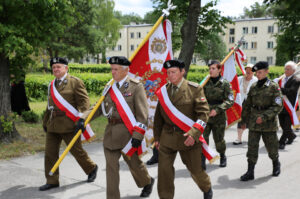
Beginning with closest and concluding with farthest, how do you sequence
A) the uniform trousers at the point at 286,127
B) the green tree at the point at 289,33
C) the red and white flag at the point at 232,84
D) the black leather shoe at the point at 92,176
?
1. the black leather shoe at the point at 92,176
2. the red and white flag at the point at 232,84
3. the uniform trousers at the point at 286,127
4. the green tree at the point at 289,33

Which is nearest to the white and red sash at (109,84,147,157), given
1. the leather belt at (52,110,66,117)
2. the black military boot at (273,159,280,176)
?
the leather belt at (52,110,66,117)

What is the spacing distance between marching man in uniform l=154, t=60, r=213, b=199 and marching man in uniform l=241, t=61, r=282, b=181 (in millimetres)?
1750

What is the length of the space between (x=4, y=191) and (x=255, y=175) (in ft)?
13.5

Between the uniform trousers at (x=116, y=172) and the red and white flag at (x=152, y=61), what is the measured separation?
0.93 meters

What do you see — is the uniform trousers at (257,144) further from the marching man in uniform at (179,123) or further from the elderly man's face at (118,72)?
the elderly man's face at (118,72)

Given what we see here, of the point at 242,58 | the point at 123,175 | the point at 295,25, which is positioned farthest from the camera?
the point at 295,25

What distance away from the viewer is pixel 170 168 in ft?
14.2

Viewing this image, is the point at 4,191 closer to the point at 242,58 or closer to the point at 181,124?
the point at 181,124

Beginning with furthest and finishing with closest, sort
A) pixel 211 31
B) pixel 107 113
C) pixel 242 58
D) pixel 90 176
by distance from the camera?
pixel 211 31
pixel 242 58
pixel 90 176
pixel 107 113

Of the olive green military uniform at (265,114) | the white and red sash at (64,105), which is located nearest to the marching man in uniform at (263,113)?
the olive green military uniform at (265,114)

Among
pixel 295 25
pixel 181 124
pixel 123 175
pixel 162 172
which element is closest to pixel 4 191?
pixel 123 175

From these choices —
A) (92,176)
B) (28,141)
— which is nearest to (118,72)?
(92,176)

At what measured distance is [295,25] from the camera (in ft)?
78.1

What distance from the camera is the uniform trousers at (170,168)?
170 inches
